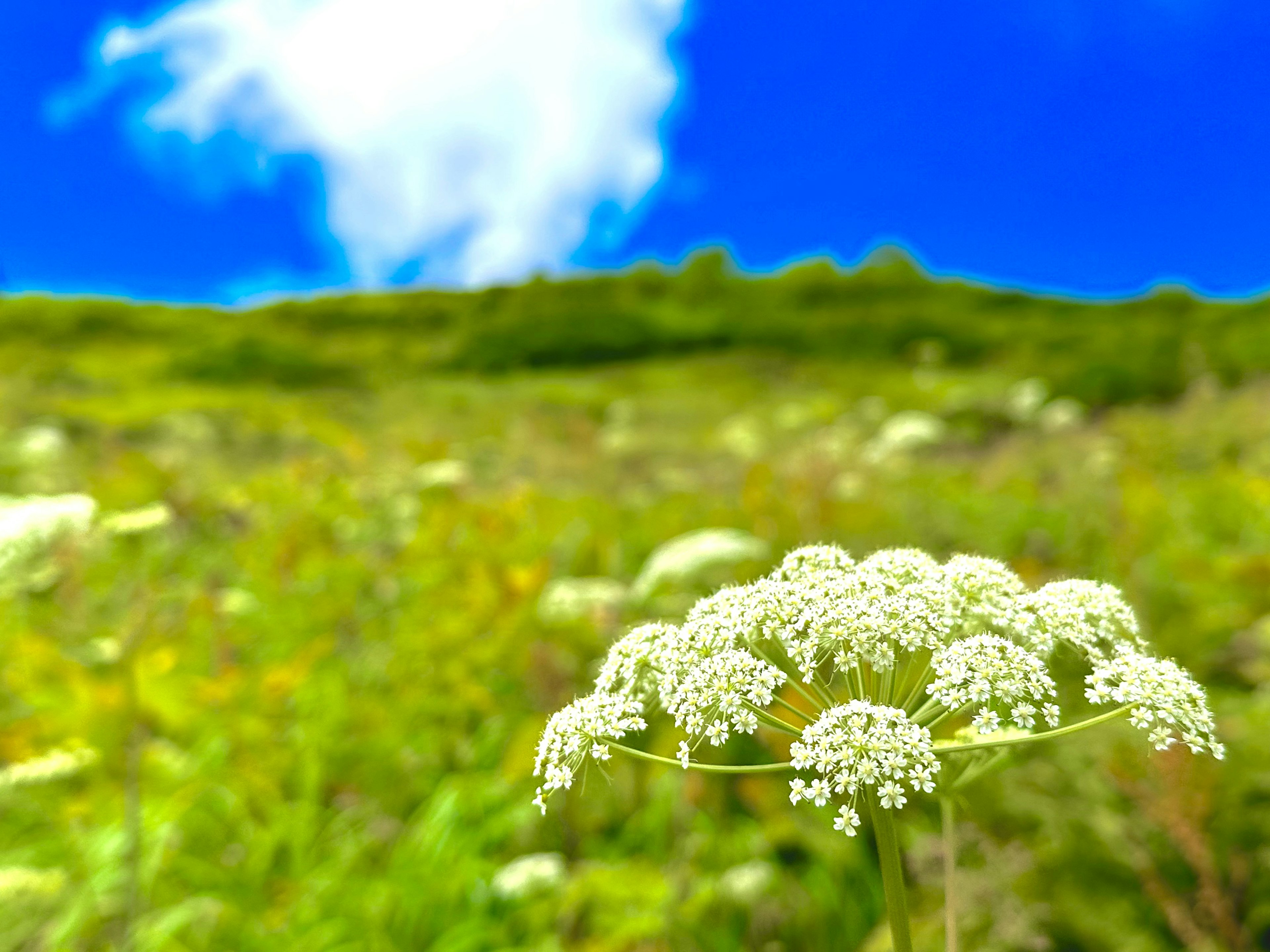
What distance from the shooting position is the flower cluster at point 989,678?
42.6 inches

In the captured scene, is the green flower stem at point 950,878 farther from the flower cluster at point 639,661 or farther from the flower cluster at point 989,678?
the flower cluster at point 639,661

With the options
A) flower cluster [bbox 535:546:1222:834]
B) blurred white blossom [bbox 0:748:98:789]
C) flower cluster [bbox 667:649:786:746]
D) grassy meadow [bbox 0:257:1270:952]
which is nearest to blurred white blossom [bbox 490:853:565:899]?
grassy meadow [bbox 0:257:1270:952]

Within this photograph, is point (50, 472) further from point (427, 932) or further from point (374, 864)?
point (427, 932)

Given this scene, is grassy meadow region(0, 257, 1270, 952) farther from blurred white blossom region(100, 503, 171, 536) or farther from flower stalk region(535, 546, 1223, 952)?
flower stalk region(535, 546, 1223, 952)

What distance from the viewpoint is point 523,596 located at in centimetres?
410

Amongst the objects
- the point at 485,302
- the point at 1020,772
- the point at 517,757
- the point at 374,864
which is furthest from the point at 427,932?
the point at 485,302

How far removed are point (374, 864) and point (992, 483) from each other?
A: 9056mm

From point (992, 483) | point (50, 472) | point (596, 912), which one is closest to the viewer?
point (596, 912)

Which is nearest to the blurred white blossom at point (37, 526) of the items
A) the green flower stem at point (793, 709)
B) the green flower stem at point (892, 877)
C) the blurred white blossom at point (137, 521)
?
the blurred white blossom at point (137, 521)

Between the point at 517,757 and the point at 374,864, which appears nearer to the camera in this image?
the point at 517,757

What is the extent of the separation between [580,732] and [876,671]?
1.59 ft

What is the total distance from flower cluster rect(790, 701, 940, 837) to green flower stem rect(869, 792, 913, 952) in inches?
0.8

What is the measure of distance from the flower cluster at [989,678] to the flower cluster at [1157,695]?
0.22 ft

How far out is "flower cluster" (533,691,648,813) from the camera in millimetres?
1173
